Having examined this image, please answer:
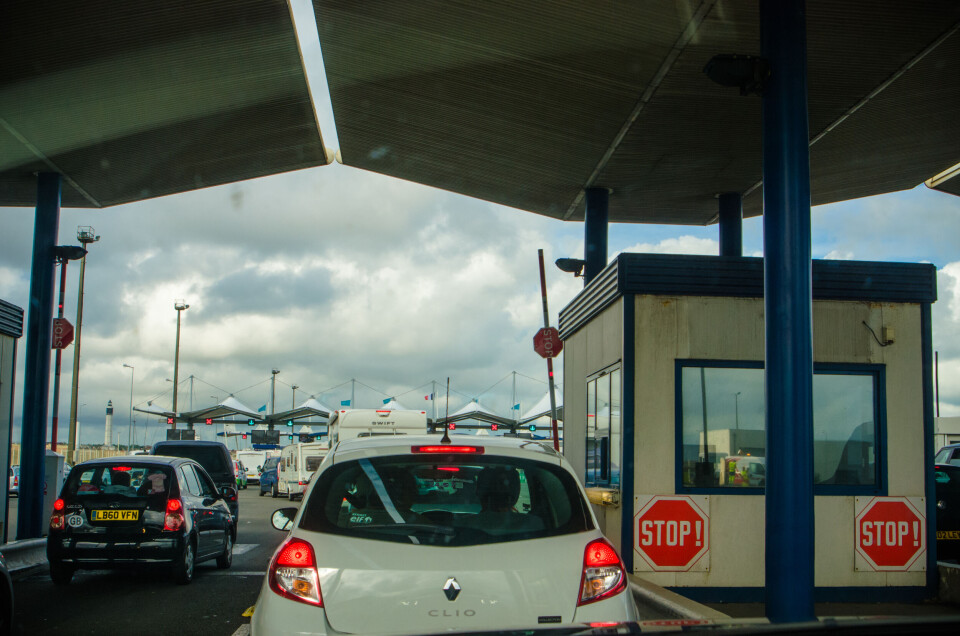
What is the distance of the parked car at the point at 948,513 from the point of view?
13.6 meters

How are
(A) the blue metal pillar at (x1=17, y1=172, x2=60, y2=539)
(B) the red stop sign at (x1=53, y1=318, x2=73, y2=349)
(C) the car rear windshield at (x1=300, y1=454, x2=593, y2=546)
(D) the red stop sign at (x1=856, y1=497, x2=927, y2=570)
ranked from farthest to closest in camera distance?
1. (B) the red stop sign at (x1=53, y1=318, x2=73, y2=349)
2. (A) the blue metal pillar at (x1=17, y1=172, x2=60, y2=539)
3. (D) the red stop sign at (x1=856, y1=497, x2=927, y2=570)
4. (C) the car rear windshield at (x1=300, y1=454, x2=593, y2=546)

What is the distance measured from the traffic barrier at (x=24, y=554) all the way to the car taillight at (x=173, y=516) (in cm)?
242

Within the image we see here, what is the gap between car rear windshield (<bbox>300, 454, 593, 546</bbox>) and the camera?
4.40 metres

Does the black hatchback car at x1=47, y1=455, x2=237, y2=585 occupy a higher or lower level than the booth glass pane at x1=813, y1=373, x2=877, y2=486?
lower

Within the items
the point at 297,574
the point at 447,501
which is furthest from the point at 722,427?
the point at 297,574

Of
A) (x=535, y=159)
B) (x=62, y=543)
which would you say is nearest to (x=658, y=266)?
(x=535, y=159)

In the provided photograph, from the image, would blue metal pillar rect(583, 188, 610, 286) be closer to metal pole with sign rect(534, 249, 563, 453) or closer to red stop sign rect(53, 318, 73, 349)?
metal pole with sign rect(534, 249, 563, 453)

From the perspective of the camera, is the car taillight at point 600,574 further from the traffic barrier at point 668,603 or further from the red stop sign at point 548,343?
Answer: the red stop sign at point 548,343

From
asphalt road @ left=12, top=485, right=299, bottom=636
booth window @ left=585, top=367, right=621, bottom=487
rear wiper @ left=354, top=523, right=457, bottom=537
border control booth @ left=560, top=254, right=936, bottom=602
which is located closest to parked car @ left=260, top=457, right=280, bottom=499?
asphalt road @ left=12, top=485, right=299, bottom=636

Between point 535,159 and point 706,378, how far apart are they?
21.9ft

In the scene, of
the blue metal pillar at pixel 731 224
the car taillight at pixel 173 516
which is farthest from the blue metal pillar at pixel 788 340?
the blue metal pillar at pixel 731 224

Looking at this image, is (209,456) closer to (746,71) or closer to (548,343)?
(548,343)

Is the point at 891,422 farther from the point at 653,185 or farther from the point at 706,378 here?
the point at 653,185

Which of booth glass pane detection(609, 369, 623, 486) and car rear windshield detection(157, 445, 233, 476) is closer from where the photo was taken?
booth glass pane detection(609, 369, 623, 486)
